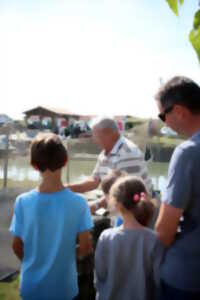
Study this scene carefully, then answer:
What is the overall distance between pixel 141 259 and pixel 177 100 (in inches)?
29.0

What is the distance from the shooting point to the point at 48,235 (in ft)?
5.52

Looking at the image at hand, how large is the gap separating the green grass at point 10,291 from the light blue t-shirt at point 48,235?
135 centimetres

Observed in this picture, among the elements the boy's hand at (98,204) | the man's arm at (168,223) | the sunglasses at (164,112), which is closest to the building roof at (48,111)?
the boy's hand at (98,204)

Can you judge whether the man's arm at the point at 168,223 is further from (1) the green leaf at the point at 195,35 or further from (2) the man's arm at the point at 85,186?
(2) the man's arm at the point at 85,186

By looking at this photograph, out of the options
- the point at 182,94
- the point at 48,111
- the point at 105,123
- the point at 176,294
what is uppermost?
the point at 48,111

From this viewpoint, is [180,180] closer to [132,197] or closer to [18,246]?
[132,197]

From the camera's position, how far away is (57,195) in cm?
167

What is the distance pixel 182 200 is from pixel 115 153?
1421 millimetres

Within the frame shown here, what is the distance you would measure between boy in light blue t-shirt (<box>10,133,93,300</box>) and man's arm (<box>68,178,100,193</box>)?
116 centimetres

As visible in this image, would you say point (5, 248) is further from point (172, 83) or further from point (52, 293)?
point (172, 83)

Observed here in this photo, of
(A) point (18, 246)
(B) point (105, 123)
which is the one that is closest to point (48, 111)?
(B) point (105, 123)

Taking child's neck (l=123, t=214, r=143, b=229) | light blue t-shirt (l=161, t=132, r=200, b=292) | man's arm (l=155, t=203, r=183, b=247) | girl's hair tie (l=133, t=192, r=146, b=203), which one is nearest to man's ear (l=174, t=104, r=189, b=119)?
light blue t-shirt (l=161, t=132, r=200, b=292)

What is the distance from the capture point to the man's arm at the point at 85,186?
114 inches

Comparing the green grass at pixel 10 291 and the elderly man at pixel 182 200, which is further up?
the elderly man at pixel 182 200
